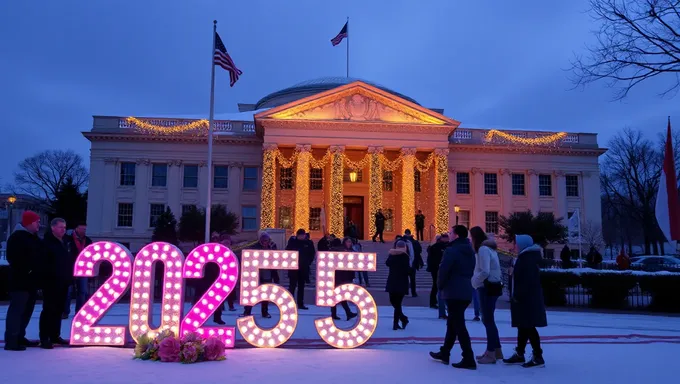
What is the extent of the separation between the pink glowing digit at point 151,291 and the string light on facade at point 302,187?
24365 mm

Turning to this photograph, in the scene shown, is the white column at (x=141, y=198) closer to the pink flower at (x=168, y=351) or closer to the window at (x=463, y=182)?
the window at (x=463, y=182)

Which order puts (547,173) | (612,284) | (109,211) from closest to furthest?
1. (612,284)
2. (109,211)
3. (547,173)

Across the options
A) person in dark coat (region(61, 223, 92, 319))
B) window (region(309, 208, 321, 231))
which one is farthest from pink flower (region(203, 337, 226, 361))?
window (region(309, 208, 321, 231))

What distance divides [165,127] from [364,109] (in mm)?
13992

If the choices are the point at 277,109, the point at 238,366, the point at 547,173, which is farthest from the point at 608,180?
the point at 238,366

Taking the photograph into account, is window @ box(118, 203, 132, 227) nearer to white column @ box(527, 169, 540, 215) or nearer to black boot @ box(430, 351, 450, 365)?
white column @ box(527, 169, 540, 215)

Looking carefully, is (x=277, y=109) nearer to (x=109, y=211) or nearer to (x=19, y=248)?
(x=109, y=211)

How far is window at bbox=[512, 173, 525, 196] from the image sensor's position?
3841cm

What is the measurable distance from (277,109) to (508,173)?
1753cm

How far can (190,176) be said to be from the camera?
37.1 meters

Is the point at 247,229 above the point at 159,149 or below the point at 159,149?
below

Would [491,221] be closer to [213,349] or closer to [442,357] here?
[442,357]

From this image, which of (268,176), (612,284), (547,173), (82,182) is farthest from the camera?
(82,182)

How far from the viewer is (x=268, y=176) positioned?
32.8m
